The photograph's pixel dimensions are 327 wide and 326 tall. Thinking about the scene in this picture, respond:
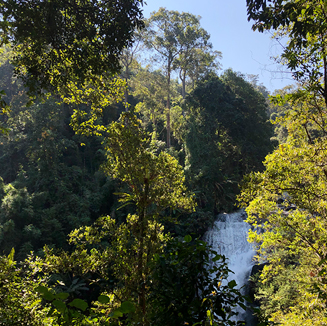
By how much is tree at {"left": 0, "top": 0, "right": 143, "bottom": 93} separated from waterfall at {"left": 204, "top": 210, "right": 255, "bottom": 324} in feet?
32.2

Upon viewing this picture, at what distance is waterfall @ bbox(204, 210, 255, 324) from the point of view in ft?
36.0

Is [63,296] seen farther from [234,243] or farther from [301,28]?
[234,243]

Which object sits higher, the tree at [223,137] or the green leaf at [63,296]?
the tree at [223,137]

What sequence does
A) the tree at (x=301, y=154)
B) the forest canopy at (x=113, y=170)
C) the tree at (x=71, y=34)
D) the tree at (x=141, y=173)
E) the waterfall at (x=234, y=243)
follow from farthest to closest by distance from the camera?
the waterfall at (x=234, y=243) → the tree at (x=141, y=173) → the tree at (x=301, y=154) → the tree at (x=71, y=34) → the forest canopy at (x=113, y=170)

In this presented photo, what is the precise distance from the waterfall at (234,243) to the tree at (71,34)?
32.2ft

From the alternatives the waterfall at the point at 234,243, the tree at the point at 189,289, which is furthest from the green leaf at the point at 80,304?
the waterfall at the point at 234,243

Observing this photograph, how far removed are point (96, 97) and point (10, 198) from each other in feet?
34.2

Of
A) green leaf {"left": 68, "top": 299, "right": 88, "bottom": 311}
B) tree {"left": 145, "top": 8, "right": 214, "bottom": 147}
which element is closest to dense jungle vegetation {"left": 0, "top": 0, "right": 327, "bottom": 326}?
green leaf {"left": 68, "top": 299, "right": 88, "bottom": 311}

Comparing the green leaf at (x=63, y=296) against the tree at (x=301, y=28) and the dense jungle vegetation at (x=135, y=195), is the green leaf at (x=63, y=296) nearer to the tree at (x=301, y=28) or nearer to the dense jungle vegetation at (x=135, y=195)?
the dense jungle vegetation at (x=135, y=195)

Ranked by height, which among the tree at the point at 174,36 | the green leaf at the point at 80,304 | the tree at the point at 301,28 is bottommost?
the green leaf at the point at 80,304

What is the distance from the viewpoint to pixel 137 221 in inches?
172

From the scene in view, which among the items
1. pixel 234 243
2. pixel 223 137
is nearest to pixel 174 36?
pixel 223 137

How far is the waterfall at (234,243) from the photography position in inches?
432

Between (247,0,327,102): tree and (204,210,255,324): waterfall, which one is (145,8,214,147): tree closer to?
(204,210,255,324): waterfall
